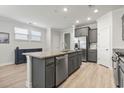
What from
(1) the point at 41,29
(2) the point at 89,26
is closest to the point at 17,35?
(1) the point at 41,29

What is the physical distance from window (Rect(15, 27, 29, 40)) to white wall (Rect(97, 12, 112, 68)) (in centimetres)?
462

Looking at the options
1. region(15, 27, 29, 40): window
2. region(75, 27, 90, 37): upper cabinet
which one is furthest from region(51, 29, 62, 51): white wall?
region(15, 27, 29, 40): window

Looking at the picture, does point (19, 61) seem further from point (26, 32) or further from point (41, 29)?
point (41, 29)

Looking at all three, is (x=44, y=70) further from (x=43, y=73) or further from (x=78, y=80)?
(x=78, y=80)

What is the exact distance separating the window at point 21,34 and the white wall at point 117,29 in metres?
5.27

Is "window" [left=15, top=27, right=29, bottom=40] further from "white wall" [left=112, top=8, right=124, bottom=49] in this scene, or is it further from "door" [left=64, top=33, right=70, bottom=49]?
"white wall" [left=112, top=8, right=124, bottom=49]

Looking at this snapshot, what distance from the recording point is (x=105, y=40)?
5457 millimetres

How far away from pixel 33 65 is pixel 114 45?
3.76 metres

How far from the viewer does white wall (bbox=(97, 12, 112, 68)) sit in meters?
5.08

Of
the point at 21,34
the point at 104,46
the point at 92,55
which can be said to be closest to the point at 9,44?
the point at 21,34

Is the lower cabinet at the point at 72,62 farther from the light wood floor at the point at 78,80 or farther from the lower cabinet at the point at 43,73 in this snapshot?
the lower cabinet at the point at 43,73

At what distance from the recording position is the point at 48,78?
244 centimetres

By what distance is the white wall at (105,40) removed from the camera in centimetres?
508
